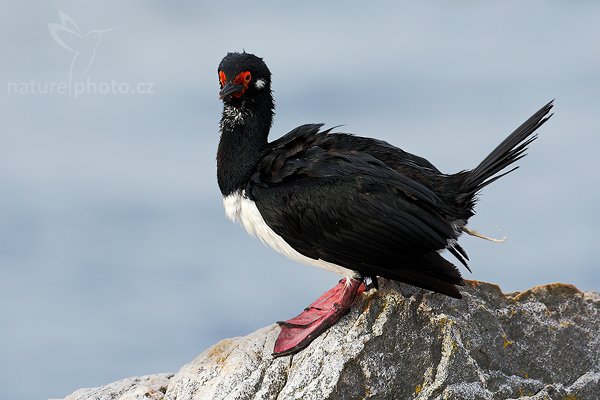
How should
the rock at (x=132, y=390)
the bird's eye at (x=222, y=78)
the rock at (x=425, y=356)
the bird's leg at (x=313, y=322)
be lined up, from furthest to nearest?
the bird's eye at (x=222, y=78)
the rock at (x=132, y=390)
the bird's leg at (x=313, y=322)
the rock at (x=425, y=356)

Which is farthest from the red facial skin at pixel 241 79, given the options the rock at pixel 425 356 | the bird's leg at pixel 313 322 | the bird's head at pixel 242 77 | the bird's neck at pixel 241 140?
the rock at pixel 425 356

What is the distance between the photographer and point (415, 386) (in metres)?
7.07

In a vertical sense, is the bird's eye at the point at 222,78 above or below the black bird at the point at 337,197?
above

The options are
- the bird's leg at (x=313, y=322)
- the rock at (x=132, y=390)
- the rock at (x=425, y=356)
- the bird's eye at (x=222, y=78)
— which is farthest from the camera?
the bird's eye at (x=222, y=78)

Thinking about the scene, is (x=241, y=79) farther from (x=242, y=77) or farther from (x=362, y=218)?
(x=362, y=218)

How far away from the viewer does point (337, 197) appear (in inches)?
282

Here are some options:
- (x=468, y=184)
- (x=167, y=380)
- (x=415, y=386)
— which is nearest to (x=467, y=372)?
(x=415, y=386)

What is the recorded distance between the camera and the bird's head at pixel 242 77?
7750 millimetres

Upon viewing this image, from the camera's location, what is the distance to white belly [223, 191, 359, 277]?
7395mm

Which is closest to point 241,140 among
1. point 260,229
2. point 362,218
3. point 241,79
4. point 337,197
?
point 241,79

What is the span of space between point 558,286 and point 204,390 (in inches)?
118

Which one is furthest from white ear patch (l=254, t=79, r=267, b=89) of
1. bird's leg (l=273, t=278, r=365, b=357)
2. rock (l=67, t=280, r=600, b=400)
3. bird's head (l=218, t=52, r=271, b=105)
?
rock (l=67, t=280, r=600, b=400)

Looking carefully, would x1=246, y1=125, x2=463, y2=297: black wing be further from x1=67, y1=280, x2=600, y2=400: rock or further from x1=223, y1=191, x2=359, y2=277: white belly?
x1=67, y1=280, x2=600, y2=400: rock

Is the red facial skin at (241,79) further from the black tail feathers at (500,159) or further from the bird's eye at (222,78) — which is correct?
the black tail feathers at (500,159)
